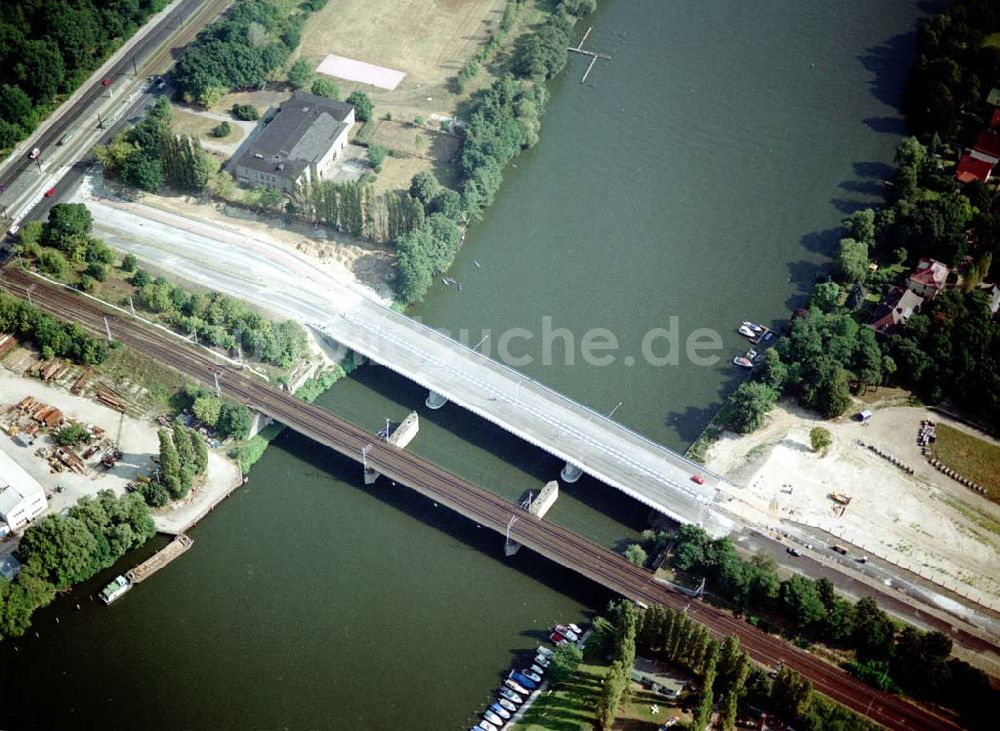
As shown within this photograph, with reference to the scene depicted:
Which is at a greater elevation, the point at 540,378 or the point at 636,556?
the point at 540,378

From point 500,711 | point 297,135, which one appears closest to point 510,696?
point 500,711

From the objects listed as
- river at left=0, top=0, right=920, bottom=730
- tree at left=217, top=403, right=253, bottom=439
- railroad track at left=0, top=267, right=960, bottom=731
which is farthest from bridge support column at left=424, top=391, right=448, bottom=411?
tree at left=217, top=403, right=253, bottom=439

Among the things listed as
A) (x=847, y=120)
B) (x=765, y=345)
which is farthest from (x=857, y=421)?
(x=847, y=120)

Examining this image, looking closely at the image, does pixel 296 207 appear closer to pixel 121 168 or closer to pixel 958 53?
pixel 121 168

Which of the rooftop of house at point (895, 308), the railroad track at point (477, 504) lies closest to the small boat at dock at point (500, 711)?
the railroad track at point (477, 504)

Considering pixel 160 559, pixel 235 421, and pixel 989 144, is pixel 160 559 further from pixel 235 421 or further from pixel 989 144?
pixel 989 144

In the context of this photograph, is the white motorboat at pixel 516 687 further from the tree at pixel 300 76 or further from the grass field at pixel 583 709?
the tree at pixel 300 76
